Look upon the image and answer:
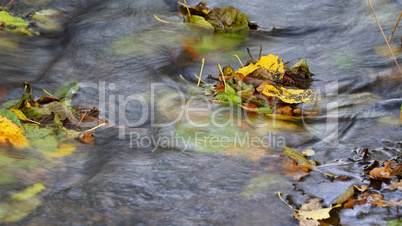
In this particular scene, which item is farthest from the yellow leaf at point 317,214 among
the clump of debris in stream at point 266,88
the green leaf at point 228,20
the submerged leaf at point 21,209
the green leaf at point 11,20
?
the green leaf at point 11,20

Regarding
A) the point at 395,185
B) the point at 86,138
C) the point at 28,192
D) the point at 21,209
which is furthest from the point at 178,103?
the point at 395,185

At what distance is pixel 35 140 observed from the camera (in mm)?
2088

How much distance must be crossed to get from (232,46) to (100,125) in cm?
151

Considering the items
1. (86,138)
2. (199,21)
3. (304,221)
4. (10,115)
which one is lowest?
(304,221)

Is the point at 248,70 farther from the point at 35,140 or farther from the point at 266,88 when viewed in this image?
the point at 35,140

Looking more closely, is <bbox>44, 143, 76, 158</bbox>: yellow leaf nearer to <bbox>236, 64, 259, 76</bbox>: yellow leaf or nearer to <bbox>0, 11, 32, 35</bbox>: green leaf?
<bbox>236, 64, 259, 76</bbox>: yellow leaf

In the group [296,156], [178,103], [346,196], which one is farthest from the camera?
[178,103]

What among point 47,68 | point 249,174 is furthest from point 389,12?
point 47,68

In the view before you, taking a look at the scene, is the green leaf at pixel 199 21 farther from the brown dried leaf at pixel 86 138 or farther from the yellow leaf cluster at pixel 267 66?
the brown dried leaf at pixel 86 138

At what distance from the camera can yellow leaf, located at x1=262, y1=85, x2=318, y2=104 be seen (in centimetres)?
244

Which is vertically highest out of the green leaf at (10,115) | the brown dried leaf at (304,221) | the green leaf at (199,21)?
the green leaf at (199,21)

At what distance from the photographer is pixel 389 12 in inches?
141

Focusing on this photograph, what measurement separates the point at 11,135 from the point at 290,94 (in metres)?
1.62

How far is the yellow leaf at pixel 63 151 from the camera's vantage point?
200 cm
